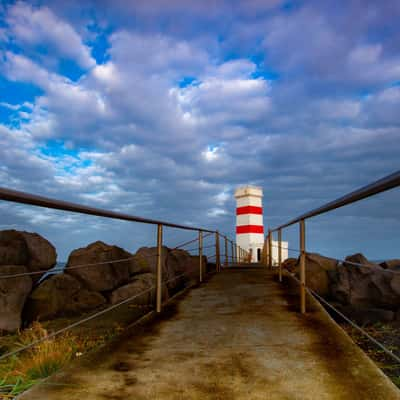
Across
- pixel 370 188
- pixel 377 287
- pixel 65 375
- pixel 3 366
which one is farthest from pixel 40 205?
pixel 377 287

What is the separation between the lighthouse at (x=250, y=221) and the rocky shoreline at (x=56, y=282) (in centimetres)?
768

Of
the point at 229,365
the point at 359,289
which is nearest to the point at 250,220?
the point at 359,289

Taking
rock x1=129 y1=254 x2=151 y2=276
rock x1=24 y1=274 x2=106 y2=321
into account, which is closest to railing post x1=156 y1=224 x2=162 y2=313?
rock x1=24 y1=274 x2=106 y2=321

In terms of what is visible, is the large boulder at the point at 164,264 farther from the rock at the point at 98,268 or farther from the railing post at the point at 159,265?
the railing post at the point at 159,265

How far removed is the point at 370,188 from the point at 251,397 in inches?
47.7

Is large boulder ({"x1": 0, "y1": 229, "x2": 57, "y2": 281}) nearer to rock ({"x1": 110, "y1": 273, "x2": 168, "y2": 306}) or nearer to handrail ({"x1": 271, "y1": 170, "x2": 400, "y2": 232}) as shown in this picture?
rock ({"x1": 110, "y1": 273, "x2": 168, "y2": 306})

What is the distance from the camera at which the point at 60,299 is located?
256 inches

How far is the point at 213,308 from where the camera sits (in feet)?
14.1

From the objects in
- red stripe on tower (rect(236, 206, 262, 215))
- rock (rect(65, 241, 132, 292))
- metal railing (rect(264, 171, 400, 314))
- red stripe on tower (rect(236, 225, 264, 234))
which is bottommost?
rock (rect(65, 241, 132, 292))

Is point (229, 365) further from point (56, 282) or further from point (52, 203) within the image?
point (56, 282)

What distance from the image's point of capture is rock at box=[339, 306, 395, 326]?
23.0ft

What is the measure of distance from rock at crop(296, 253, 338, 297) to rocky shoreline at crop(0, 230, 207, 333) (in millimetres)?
3502

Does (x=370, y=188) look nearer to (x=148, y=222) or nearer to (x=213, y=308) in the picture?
(x=148, y=222)

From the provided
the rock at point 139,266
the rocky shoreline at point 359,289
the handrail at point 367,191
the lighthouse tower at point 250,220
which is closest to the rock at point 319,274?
the rocky shoreline at point 359,289
